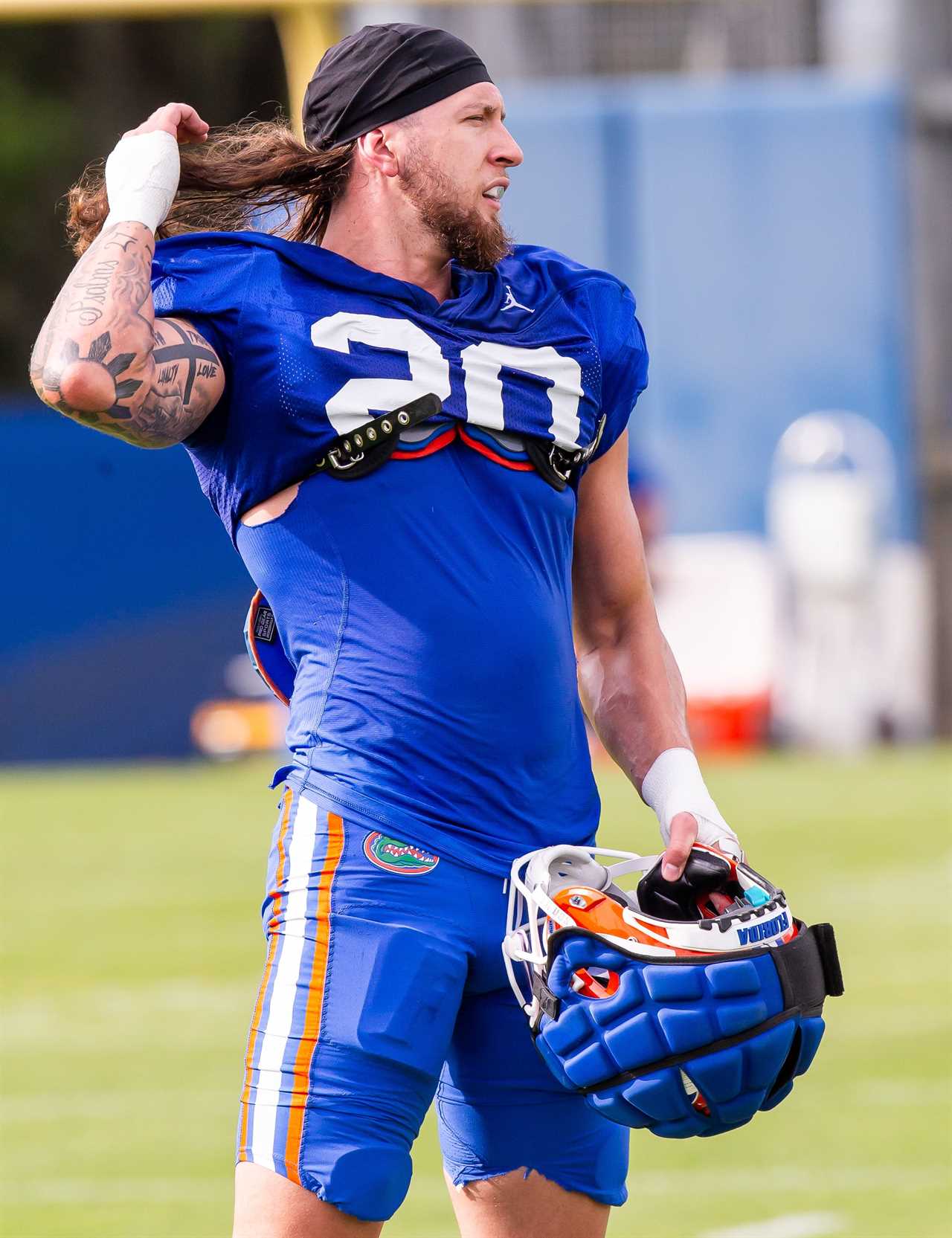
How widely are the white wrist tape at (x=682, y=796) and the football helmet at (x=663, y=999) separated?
0.17 meters

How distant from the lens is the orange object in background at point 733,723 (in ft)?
47.5

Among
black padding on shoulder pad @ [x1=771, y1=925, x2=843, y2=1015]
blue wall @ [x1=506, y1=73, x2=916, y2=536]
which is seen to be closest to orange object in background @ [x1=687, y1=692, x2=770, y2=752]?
blue wall @ [x1=506, y1=73, x2=916, y2=536]

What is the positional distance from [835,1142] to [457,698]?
339 centimetres

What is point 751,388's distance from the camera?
1520 centimetres

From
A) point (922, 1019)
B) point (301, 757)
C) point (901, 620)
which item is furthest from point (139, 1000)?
point (901, 620)

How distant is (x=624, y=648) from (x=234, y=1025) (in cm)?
439

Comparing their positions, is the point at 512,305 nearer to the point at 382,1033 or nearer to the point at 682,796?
the point at 682,796

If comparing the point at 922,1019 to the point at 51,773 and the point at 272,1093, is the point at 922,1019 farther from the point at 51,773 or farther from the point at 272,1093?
the point at 51,773

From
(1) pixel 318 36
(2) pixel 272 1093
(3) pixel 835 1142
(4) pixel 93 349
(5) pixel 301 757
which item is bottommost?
(3) pixel 835 1142

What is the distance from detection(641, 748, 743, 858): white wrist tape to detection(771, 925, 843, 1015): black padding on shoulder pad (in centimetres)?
18

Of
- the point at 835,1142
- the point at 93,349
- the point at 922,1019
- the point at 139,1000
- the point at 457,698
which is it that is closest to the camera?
the point at 93,349

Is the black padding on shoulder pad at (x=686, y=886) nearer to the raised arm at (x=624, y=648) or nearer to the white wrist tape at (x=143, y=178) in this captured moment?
the raised arm at (x=624, y=648)

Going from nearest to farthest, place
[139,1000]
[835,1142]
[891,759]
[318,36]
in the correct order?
[835,1142] → [139,1000] → [318,36] → [891,759]

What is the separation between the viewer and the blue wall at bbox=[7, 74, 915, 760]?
14.8 meters
